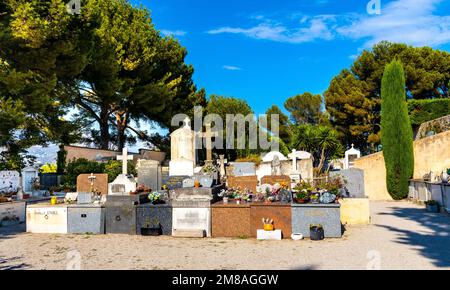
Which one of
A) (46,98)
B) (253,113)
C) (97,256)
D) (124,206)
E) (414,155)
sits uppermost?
(253,113)

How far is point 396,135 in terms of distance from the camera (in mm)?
19141

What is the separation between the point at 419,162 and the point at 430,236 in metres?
11.7

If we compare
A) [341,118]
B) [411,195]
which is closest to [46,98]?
[411,195]

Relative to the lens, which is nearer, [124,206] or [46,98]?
[124,206]

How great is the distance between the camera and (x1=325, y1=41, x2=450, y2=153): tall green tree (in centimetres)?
2805

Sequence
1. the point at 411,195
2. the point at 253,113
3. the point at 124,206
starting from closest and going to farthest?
1. the point at 124,206
2. the point at 411,195
3. the point at 253,113

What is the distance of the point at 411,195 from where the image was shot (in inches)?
720

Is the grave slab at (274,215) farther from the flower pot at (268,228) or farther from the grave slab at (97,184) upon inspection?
the grave slab at (97,184)

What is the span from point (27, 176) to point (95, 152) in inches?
315

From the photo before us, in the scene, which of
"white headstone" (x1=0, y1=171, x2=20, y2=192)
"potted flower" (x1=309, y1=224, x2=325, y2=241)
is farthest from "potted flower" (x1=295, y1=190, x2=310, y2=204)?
"white headstone" (x1=0, y1=171, x2=20, y2=192)

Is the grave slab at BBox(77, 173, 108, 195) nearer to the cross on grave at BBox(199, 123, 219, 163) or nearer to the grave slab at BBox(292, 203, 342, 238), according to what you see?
the grave slab at BBox(292, 203, 342, 238)

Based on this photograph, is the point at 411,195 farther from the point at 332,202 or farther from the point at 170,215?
the point at 170,215

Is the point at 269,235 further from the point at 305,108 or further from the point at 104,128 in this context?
the point at 305,108

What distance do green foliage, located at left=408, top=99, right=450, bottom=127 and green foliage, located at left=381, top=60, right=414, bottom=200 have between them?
611cm
